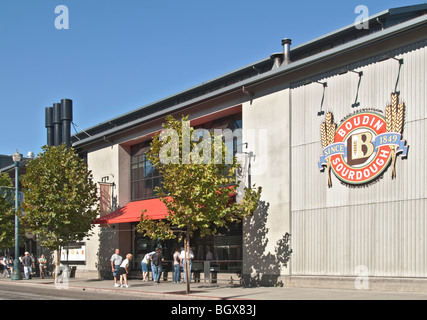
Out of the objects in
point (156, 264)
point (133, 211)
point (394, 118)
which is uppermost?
Answer: point (394, 118)

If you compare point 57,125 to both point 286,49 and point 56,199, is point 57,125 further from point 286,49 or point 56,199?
point 286,49

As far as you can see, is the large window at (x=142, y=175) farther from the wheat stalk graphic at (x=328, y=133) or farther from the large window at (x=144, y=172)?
the wheat stalk graphic at (x=328, y=133)

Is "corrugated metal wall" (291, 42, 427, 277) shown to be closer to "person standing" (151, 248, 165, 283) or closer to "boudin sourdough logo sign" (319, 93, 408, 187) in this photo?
"boudin sourdough logo sign" (319, 93, 408, 187)

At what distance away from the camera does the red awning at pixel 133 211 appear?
92.2 ft

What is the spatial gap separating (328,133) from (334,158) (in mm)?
1028

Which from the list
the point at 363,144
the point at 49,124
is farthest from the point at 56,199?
the point at 363,144

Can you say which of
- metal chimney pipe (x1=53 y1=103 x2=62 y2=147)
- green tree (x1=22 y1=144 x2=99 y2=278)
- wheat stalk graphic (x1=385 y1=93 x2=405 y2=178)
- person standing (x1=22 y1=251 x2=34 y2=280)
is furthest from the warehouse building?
metal chimney pipe (x1=53 y1=103 x2=62 y2=147)

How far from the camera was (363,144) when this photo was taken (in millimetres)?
19547

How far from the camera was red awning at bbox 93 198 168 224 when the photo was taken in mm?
28094

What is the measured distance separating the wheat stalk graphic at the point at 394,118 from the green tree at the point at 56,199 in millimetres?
17432

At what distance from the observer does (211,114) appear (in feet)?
87.1

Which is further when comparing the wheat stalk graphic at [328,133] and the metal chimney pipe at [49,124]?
the metal chimney pipe at [49,124]

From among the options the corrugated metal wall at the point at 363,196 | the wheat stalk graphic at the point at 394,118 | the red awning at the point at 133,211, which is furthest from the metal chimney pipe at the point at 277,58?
the red awning at the point at 133,211

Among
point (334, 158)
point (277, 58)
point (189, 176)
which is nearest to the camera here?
point (189, 176)
